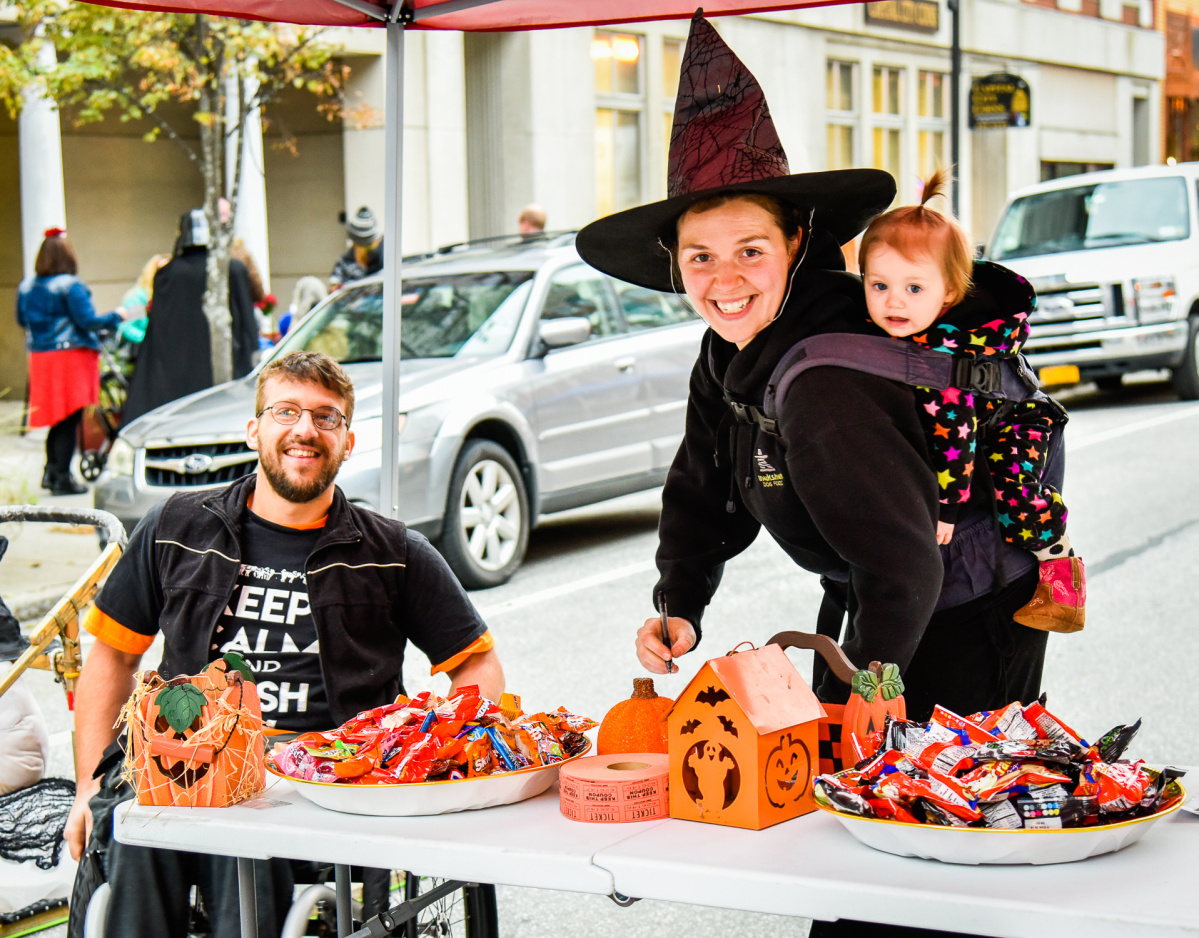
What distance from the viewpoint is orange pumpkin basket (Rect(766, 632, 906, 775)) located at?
2.34 m

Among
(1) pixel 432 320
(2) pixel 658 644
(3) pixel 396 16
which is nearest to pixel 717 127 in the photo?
(2) pixel 658 644

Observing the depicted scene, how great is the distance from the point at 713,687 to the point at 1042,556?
2.95ft

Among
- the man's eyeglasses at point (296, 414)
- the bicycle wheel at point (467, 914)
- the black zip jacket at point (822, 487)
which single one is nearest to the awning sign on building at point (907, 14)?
the man's eyeglasses at point (296, 414)

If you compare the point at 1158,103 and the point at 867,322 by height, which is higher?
the point at 1158,103

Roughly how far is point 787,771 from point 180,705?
39.2 inches

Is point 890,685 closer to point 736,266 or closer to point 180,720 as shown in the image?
point 736,266

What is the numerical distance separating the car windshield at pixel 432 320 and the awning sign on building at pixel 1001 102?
14.8m

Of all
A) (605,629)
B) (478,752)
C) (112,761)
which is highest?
(478,752)

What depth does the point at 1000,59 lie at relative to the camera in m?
30.1

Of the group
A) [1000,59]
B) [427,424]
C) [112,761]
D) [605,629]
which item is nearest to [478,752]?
[112,761]

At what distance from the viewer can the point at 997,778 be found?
82.5 inches

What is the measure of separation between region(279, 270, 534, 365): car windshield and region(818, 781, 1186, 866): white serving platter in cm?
701

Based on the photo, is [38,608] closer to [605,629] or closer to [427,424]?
[427,424]

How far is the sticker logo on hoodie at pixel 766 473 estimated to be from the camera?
272 cm
